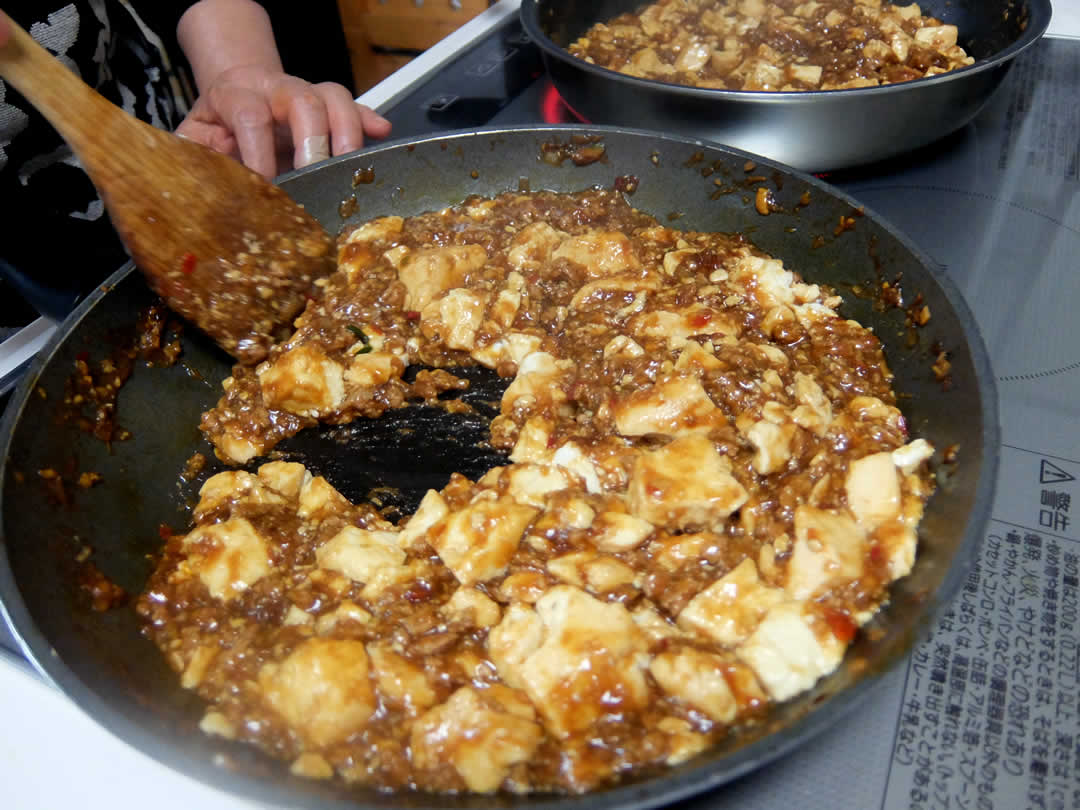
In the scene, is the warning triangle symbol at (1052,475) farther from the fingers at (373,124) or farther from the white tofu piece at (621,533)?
the fingers at (373,124)

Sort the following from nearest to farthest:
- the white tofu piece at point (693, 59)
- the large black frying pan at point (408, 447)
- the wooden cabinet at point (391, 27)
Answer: the large black frying pan at point (408, 447)
the white tofu piece at point (693, 59)
the wooden cabinet at point (391, 27)

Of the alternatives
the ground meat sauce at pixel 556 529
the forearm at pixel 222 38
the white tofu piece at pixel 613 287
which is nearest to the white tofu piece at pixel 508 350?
the ground meat sauce at pixel 556 529

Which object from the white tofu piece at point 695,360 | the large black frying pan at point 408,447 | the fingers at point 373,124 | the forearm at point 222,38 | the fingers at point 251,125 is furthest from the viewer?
the forearm at point 222,38

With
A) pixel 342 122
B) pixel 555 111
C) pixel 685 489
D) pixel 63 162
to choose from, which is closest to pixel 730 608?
pixel 685 489

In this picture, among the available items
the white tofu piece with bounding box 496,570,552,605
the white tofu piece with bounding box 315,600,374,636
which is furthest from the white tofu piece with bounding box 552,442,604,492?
the white tofu piece with bounding box 315,600,374,636

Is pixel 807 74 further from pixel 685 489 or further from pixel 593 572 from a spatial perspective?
pixel 593 572

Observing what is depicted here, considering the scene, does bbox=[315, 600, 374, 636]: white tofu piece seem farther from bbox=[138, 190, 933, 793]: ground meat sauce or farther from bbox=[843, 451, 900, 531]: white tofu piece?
bbox=[843, 451, 900, 531]: white tofu piece
